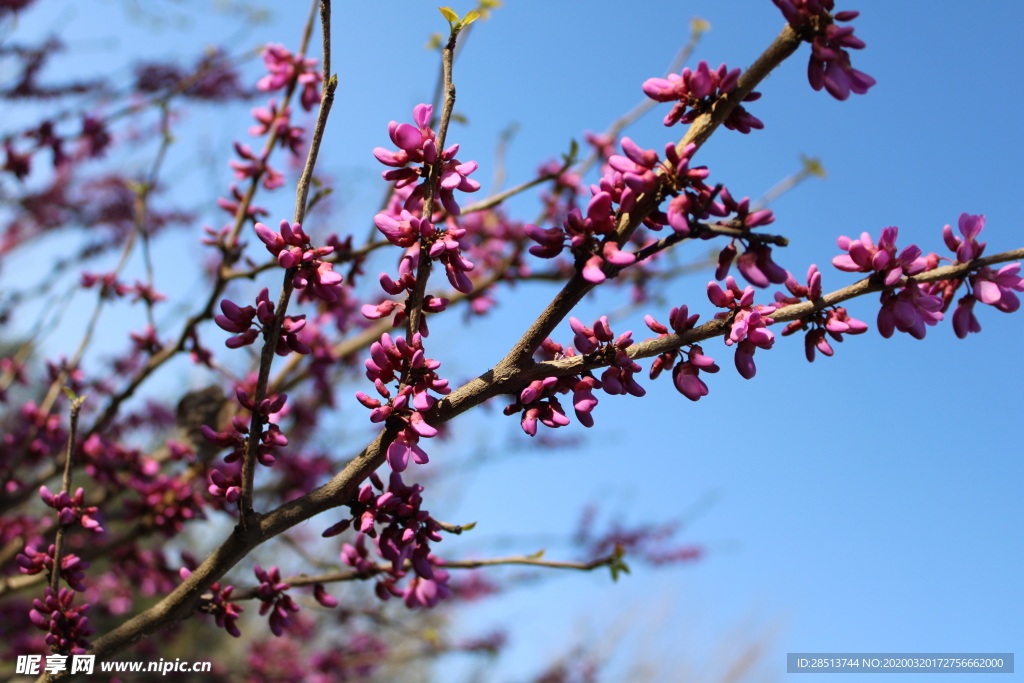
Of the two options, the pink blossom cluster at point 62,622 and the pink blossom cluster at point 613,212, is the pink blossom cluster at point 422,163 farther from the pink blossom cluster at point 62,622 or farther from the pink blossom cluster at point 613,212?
the pink blossom cluster at point 62,622

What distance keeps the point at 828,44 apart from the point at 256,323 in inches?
53.7

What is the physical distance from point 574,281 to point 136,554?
106 inches

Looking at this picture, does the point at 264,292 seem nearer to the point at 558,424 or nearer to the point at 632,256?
the point at 558,424

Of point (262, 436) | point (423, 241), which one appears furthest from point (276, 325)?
point (423, 241)

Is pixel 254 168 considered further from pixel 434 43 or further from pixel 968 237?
pixel 968 237

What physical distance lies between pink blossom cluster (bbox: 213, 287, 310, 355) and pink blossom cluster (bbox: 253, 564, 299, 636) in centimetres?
67

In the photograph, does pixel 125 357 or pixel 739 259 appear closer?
pixel 739 259

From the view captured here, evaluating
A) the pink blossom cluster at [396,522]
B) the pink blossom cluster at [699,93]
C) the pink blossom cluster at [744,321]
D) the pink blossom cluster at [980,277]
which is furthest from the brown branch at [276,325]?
the pink blossom cluster at [980,277]

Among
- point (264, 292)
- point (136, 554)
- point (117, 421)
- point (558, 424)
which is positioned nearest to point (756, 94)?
point (558, 424)

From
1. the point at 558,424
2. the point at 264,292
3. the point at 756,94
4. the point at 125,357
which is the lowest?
the point at 558,424

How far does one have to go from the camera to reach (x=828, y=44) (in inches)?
49.7

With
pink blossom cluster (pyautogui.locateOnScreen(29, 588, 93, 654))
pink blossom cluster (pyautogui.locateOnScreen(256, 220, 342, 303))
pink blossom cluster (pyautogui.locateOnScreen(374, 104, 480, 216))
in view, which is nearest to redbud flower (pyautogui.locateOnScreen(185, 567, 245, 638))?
pink blossom cluster (pyautogui.locateOnScreen(29, 588, 93, 654))

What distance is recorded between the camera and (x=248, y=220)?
2.69 meters

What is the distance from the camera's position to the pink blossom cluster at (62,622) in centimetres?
169
